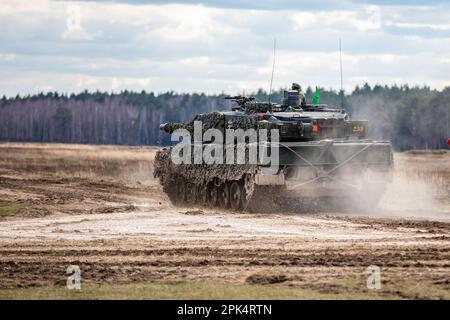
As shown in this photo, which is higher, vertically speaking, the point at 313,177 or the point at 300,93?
the point at 300,93

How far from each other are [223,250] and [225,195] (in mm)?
9067

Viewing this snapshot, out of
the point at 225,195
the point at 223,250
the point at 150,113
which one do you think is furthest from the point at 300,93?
the point at 150,113

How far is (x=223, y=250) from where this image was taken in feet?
48.4

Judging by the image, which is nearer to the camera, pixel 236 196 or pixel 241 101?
pixel 236 196

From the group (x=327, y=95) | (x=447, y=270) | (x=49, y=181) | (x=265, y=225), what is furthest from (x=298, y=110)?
(x=327, y=95)

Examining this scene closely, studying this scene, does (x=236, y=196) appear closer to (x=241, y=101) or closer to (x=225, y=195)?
(x=225, y=195)

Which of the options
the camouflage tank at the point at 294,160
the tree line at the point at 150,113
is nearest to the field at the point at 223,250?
the camouflage tank at the point at 294,160

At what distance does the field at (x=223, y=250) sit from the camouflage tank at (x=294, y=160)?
56 centimetres

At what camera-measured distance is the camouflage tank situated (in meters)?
21.7

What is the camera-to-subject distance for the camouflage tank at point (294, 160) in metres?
21.7

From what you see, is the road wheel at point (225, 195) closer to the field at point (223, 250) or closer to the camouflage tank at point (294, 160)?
the camouflage tank at point (294, 160)
